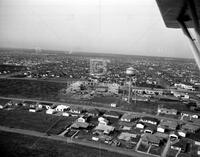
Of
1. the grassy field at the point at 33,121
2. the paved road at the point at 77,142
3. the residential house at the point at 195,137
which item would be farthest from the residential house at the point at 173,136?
the grassy field at the point at 33,121

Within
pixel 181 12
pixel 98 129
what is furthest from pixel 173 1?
pixel 98 129

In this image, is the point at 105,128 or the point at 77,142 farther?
the point at 105,128

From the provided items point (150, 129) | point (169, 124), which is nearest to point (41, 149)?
point (150, 129)

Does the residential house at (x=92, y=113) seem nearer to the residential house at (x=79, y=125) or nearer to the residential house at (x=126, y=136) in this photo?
the residential house at (x=79, y=125)

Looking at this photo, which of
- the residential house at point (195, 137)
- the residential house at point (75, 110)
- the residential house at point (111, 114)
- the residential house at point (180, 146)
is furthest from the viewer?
the residential house at point (75, 110)

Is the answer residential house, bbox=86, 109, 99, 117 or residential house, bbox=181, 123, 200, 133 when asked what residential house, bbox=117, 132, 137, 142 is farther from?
residential house, bbox=181, 123, 200, 133

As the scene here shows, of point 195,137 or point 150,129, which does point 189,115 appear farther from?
point 150,129
